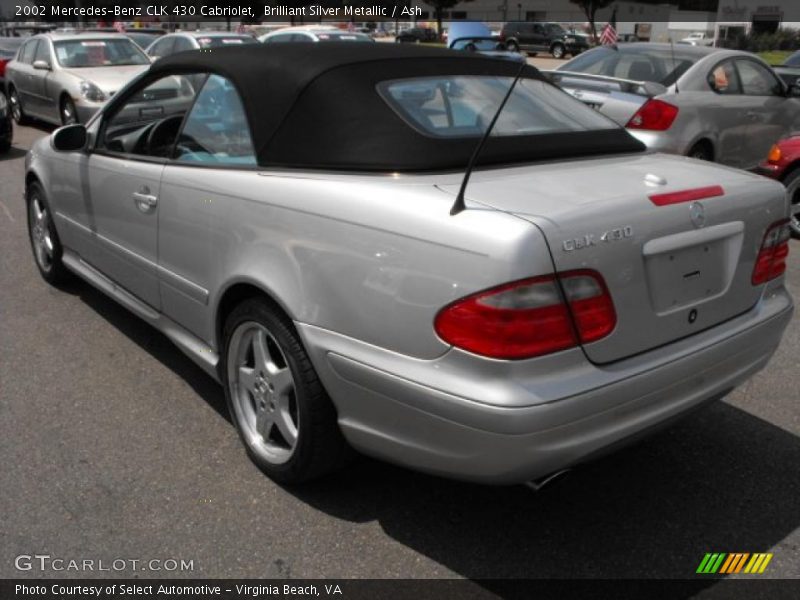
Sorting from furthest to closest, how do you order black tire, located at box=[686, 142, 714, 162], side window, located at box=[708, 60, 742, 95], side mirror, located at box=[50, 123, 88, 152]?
side window, located at box=[708, 60, 742, 95]
black tire, located at box=[686, 142, 714, 162]
side mirror, located at box=[50, 123, 88, 152]

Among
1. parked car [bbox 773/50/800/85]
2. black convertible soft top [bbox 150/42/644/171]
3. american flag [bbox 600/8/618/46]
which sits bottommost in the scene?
parked car [bbox 773/50/800/85]

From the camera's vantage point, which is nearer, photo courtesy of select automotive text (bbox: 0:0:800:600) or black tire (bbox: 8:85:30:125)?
photo courtesy of select automotive text (bbox: 0:0:800:600)

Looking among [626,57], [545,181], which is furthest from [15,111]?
[545,181]

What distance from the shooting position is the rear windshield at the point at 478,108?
2.90 m

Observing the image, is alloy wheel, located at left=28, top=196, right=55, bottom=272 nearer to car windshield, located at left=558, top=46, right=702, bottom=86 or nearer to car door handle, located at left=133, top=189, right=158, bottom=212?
car door handle, located at left=133, top=189, right=158, bottom=212

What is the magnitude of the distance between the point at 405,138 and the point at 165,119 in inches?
69.8

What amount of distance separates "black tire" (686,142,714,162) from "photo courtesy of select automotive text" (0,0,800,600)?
3986 mm

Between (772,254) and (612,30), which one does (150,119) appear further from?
(612,30)

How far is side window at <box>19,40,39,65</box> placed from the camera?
42.3ft

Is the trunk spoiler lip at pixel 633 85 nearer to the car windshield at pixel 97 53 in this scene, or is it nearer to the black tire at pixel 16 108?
the car windshield at pixel 97 53

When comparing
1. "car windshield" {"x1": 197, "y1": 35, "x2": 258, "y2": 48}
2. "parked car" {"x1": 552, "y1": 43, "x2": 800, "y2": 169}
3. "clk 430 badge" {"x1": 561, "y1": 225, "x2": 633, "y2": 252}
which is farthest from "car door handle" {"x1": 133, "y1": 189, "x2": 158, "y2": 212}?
"car windshield" {"x1": 197, "y1": 35, "x2": 258, "y2": 48}

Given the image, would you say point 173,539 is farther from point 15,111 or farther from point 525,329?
point 15,111

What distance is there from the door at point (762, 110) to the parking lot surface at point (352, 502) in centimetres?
494

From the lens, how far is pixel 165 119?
12.9 ft
